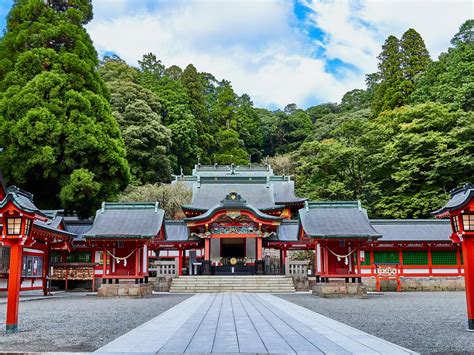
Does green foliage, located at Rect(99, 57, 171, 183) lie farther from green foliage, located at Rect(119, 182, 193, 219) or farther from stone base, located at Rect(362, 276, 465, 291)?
stone base, located at Rect(362, 276, 465, 291)

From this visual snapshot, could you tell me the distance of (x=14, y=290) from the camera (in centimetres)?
874

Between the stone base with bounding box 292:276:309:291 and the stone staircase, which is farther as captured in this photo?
the stone base with bounding box 292:276:309:291

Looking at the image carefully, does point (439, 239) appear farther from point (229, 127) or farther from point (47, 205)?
point (229, 127)

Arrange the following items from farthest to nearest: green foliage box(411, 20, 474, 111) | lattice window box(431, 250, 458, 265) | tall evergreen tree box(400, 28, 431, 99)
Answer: tall evergreen tree box(400, 28, 431, 99)
green foliage box(411, 20, 474, 111)
lattice window box(431, 250, 458, 265)

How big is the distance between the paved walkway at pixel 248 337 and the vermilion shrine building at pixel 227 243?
26.3 feet

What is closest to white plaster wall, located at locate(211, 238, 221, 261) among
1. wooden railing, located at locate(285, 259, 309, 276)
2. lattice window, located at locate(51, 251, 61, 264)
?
wooden railing, located at locate(285, 259, 309, 276)

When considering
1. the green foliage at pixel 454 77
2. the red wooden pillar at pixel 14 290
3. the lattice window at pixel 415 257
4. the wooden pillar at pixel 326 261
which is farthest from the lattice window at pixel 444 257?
the red wooden pillar at pixel 14 290

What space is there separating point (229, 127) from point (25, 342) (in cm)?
5563

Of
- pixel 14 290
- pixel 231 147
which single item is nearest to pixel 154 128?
pixel 231 147

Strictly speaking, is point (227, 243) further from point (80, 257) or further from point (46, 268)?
point (46, 268)

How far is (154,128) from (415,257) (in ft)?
88.7

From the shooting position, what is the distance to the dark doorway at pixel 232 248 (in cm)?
3153

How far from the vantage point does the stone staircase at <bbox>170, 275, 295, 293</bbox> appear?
2253 cm

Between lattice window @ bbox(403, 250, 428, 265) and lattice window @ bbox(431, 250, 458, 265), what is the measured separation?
1.39 feet
